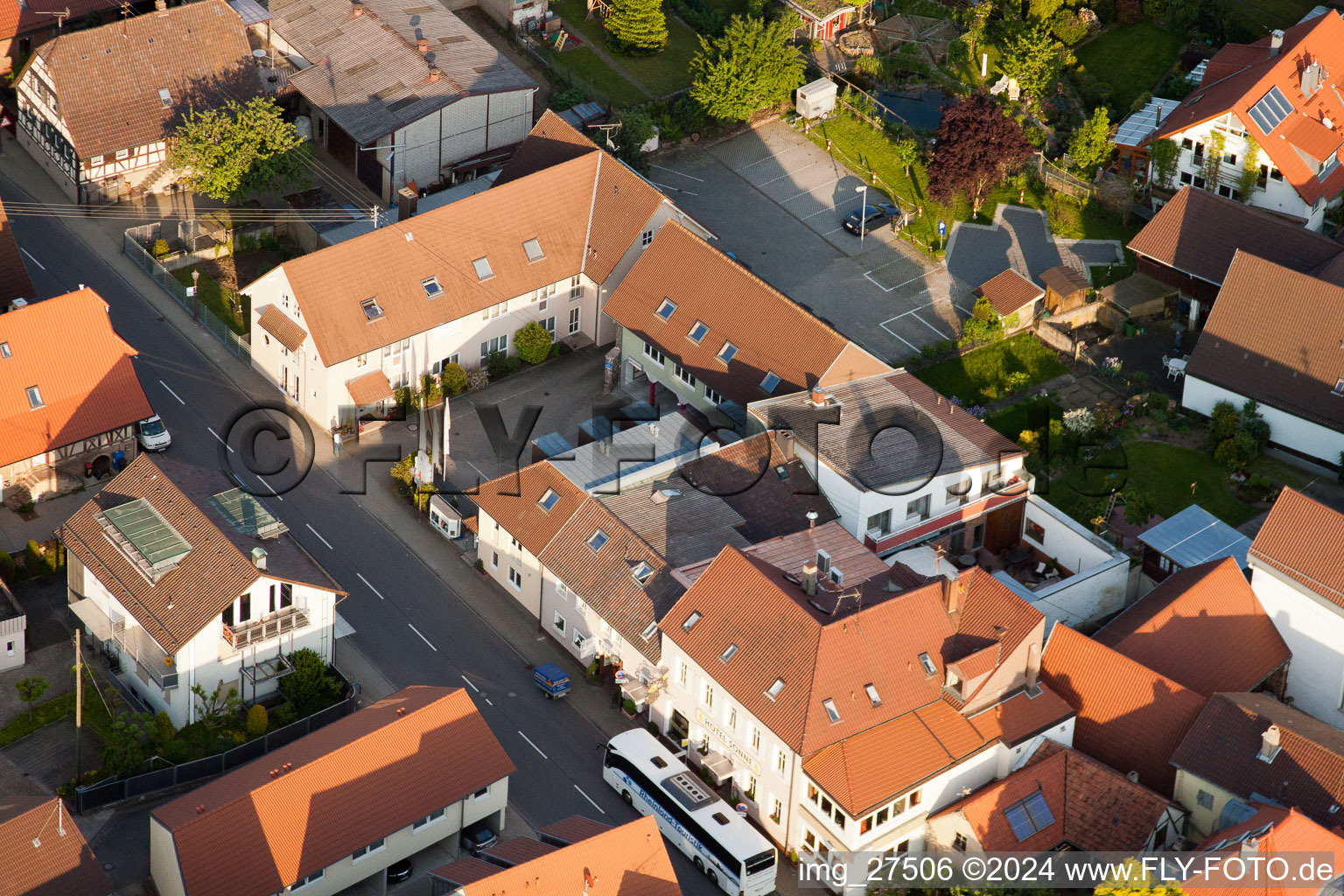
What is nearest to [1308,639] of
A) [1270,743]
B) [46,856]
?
[1270,743]

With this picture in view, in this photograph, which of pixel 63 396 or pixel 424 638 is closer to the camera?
pixel 424 638

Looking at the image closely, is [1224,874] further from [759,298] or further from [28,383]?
[28,383]

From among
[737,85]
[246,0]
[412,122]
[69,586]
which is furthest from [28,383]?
[737,85]

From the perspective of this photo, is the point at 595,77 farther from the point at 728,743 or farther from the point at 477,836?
the point at 477,836

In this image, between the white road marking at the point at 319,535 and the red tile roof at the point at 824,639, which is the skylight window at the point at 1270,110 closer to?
the red tile roof at the point at 824,639

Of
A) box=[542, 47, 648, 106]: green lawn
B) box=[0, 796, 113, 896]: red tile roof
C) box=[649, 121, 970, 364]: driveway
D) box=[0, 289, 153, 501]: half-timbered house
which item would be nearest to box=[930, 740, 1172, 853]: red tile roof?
box=[649, 121, 970, 364]: driveway
